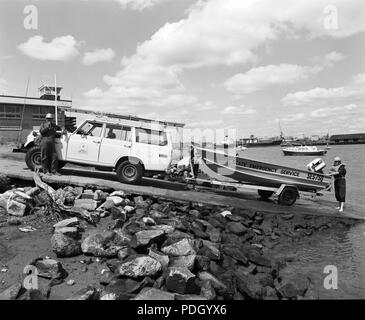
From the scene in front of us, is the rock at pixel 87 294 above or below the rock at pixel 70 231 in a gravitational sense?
below

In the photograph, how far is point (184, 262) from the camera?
6.04 metres

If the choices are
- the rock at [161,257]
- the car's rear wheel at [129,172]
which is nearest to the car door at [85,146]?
the car's rear wheel at [129,172]

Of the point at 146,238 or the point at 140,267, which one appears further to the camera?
the point at 146,238

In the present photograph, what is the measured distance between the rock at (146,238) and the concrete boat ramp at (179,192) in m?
3.67

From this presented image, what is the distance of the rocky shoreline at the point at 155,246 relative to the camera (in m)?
5.33

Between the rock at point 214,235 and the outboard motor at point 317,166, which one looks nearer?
the rock at point 214,235

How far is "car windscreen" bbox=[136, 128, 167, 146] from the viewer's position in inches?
452

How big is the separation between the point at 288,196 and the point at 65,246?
886cm

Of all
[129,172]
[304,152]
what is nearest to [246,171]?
[129,172]

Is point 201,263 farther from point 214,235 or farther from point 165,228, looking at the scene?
point 214,235

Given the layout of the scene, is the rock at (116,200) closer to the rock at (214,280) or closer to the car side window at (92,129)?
the car side window at (92,129)

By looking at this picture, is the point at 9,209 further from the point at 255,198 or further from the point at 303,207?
the point at 303,207
